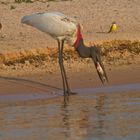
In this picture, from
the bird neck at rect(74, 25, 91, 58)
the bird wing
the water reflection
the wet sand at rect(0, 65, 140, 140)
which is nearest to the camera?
the water reflection

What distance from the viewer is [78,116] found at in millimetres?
11406

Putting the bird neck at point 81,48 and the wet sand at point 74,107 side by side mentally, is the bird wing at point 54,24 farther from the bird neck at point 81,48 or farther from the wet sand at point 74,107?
the wet sand at point 74,107

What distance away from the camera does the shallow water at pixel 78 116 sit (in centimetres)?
1016

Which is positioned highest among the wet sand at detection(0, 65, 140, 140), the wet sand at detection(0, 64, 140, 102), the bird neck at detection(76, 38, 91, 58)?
the bird neck at detection(76, 38, 91, 58)

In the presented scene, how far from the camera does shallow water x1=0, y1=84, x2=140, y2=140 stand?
10164 mm

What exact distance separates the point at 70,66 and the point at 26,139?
6006 mm

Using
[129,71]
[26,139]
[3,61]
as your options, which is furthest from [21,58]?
[26,139]

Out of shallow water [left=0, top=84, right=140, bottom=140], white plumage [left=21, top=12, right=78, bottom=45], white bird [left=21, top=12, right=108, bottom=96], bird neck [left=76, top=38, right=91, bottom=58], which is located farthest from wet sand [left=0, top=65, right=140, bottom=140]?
white plumage [left=21, top=12, right=78, bottom=45]

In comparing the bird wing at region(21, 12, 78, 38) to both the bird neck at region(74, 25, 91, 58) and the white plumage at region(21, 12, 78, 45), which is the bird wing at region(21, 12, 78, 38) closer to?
the white plumage at region(21, 12, 78, 45)

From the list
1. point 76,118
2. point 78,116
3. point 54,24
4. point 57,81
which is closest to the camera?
point 76,118

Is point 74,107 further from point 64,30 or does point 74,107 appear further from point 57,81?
point 57,81

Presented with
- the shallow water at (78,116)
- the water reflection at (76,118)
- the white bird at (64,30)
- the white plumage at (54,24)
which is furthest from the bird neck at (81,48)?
the water reflection at (76,118)

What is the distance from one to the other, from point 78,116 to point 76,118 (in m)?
0.16

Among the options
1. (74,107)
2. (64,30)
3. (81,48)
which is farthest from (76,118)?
(81,48)
